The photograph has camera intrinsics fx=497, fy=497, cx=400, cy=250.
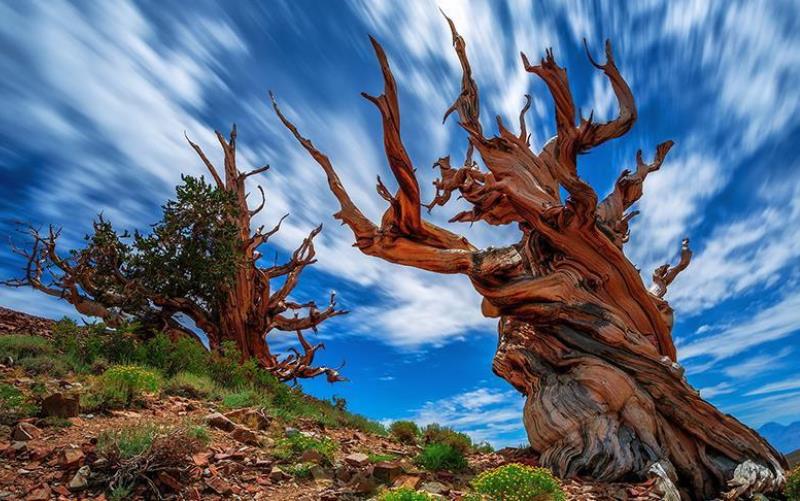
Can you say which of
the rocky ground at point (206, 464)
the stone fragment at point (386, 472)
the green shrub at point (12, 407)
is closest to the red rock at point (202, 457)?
the rocky ground at point (206, 464)

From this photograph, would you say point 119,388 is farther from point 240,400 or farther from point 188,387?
point 240,400

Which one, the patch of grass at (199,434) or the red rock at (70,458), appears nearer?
the red rock at (70,458)

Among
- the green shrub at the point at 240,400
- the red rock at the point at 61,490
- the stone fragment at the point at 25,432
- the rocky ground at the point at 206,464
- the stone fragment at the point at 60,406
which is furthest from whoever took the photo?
the green shrub at the point at 240,400

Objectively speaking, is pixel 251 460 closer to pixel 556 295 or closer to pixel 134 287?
pixel 556 295

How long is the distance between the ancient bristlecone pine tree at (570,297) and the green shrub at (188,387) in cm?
409

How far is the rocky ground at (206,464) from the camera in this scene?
4891mm

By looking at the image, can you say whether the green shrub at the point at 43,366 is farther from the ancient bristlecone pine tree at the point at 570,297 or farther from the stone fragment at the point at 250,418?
the ancient bristlecone pine tree at the point at 570,297

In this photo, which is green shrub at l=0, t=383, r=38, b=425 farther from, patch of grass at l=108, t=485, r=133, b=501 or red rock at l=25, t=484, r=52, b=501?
patch of grass at l=108, t=485, r=133, b=501

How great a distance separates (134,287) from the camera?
45.2 feet

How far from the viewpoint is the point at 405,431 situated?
10281mm

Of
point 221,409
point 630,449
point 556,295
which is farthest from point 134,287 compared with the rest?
point 630,449

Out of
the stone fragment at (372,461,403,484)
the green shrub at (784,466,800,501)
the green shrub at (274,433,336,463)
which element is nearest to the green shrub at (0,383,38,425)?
the green shrub at (274,433,336,463)

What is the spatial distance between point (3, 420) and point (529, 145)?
11.0m

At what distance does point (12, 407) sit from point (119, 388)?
1.37 metres
